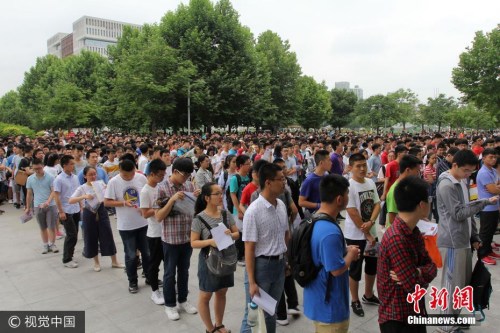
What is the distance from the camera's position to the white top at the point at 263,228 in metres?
3.05

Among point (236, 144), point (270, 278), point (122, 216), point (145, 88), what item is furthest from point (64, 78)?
point (270, 278)

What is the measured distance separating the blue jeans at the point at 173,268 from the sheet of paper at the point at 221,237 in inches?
41.4

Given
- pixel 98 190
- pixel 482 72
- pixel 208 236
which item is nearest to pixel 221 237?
pixel 208 236

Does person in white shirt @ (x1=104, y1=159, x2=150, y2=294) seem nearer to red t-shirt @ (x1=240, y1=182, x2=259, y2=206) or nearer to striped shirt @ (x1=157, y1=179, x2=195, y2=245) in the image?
striped shirt @ (x1=157, y1=179, x2=195, y2=245)

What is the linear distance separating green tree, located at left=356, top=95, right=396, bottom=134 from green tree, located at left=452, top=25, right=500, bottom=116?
19.9 meters

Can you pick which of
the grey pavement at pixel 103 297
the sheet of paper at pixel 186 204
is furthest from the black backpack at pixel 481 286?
the sheet of paper at pixel 186 204

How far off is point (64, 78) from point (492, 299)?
45.3m

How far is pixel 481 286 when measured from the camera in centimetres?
352

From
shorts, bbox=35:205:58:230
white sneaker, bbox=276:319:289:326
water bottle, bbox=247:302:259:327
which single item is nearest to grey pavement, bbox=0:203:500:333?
white sneaker, bbox=276:319:289:326

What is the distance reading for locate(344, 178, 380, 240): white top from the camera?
13.2 feet

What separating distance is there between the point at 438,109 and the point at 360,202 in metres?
51.1

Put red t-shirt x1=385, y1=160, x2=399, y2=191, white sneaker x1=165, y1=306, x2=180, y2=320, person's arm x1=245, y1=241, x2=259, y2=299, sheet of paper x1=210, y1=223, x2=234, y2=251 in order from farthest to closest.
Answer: red t-shirt x1=385, y1=160, x2=399, y2=191
white sneaker x1=165, y1=306, x2=180, y2=320
sheet of paper x1=210, y1=223, x2=234, y2=251
person's arm x1=245, y1=241, x2=259, y2=299

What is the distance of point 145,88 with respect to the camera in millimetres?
24562

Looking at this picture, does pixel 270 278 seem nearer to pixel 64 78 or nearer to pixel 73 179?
pixel 73 179
